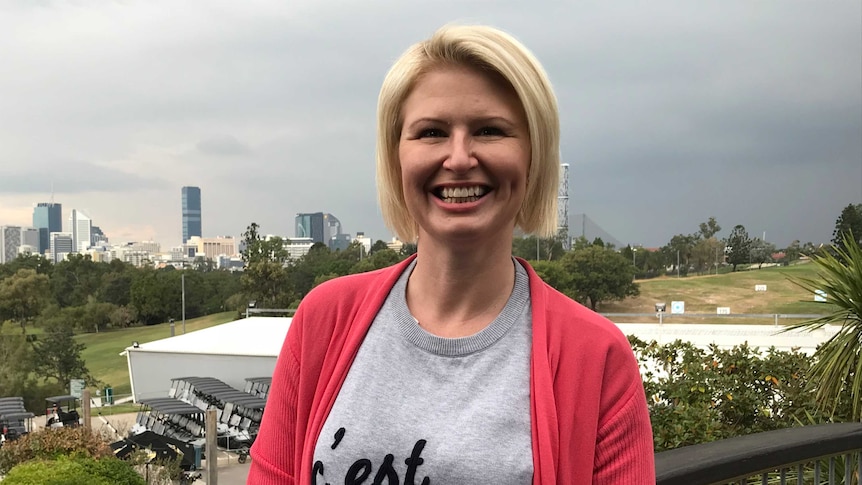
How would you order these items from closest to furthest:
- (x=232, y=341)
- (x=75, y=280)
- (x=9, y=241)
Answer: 1. (x=232, y=341)
2. (x=75, y=280)
3. (x=9, y=241)

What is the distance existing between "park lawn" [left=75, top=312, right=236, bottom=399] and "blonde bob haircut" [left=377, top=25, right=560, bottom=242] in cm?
5701

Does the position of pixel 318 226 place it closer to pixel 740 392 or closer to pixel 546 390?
pixel 740 392

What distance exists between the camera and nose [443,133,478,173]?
1.04 meters

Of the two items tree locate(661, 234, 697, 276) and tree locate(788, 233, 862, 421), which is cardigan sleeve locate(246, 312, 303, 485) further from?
tree locate(661, 234, 697, 276)

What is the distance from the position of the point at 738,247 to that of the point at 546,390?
73.4m

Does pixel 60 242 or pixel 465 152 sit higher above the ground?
pixel 60 242

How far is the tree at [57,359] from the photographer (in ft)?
154

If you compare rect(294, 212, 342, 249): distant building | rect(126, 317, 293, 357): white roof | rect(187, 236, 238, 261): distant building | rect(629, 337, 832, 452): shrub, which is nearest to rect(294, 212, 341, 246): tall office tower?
rect(294, 212, 342, 249): distant building

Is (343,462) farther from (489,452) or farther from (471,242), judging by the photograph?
(471,242)

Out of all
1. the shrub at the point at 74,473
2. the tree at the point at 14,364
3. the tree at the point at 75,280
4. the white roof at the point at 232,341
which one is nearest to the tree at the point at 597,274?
the white roof at the point at 232,341

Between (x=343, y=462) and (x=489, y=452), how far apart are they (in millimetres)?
216

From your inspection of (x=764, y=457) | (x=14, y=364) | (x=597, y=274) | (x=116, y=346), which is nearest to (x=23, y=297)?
(x=116, y=346)

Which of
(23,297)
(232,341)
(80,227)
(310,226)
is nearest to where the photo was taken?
(232,341)

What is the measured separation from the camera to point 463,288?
3.80ft
